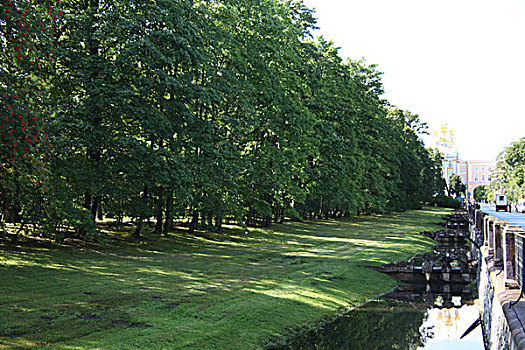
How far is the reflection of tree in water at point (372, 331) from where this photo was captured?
42.5ft

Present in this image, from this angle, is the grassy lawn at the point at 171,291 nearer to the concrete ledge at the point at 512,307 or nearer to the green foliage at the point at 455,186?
the concrete ledge at the point at 512,307

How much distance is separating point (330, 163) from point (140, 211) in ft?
75.0

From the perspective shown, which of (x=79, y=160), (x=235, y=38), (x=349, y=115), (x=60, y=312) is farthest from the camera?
(x=349, y=115)

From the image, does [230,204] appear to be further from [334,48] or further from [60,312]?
[334,48]

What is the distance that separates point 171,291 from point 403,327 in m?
6.66

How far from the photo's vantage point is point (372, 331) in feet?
47.6

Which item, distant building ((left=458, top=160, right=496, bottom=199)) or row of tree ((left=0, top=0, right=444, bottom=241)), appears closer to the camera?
row of tree ((left=0, top=0, right=444, bottom=241))

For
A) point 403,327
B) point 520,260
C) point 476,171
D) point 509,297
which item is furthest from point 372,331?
Answer: point 476,171

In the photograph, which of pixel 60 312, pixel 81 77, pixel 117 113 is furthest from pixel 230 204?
pixel 60 312

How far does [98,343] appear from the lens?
9688 mm

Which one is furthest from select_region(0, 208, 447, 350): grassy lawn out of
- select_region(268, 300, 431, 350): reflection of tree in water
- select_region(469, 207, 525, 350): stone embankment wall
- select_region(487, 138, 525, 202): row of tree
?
select_region(487, 138, 525, 202): row of tree

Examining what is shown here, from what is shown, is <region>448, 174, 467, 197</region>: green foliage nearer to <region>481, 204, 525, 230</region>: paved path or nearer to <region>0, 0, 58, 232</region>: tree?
<region>481, 204, 525, 230</region>: paved path

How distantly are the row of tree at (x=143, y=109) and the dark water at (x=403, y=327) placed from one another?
8.15 metres

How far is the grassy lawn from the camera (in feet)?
34.6
